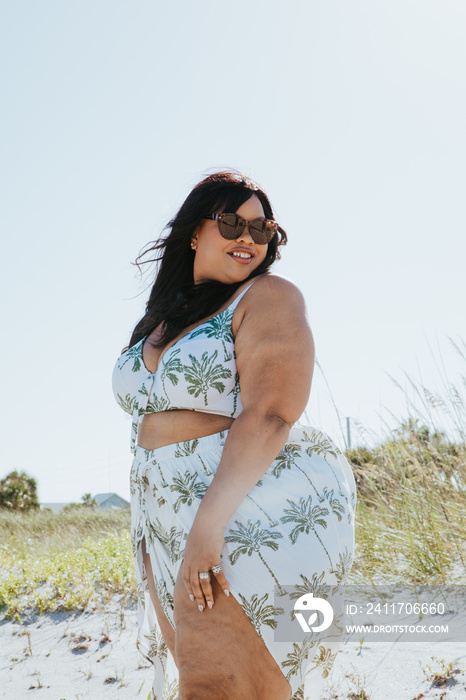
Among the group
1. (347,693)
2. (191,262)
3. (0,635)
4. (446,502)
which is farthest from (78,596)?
(191,262)

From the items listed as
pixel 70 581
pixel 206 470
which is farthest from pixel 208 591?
pixel 70 581

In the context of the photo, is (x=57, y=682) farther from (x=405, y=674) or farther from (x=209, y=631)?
(x=209, y=631)

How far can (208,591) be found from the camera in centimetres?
153

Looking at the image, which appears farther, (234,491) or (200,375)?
(200,375)

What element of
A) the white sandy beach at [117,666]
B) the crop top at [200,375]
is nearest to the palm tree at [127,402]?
the crop top at [200,375]

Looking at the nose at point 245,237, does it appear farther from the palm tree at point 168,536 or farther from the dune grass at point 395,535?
the dune grass at point 395,535

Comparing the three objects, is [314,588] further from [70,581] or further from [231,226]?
[70,581]

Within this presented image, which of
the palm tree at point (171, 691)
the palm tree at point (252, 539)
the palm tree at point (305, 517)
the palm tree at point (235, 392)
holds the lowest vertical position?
the palm tree at point (171, 691)

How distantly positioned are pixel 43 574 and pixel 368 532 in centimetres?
296

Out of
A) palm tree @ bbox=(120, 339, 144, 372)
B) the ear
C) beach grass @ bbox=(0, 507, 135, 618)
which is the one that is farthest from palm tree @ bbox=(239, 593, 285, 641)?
beach grass @ bbox=(0, 507, 135, 618)

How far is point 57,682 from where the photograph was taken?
3355mm

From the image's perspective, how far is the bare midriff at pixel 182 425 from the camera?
1.86 metres

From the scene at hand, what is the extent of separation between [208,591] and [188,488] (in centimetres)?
34

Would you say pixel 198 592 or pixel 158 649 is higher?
pixel 198 592
